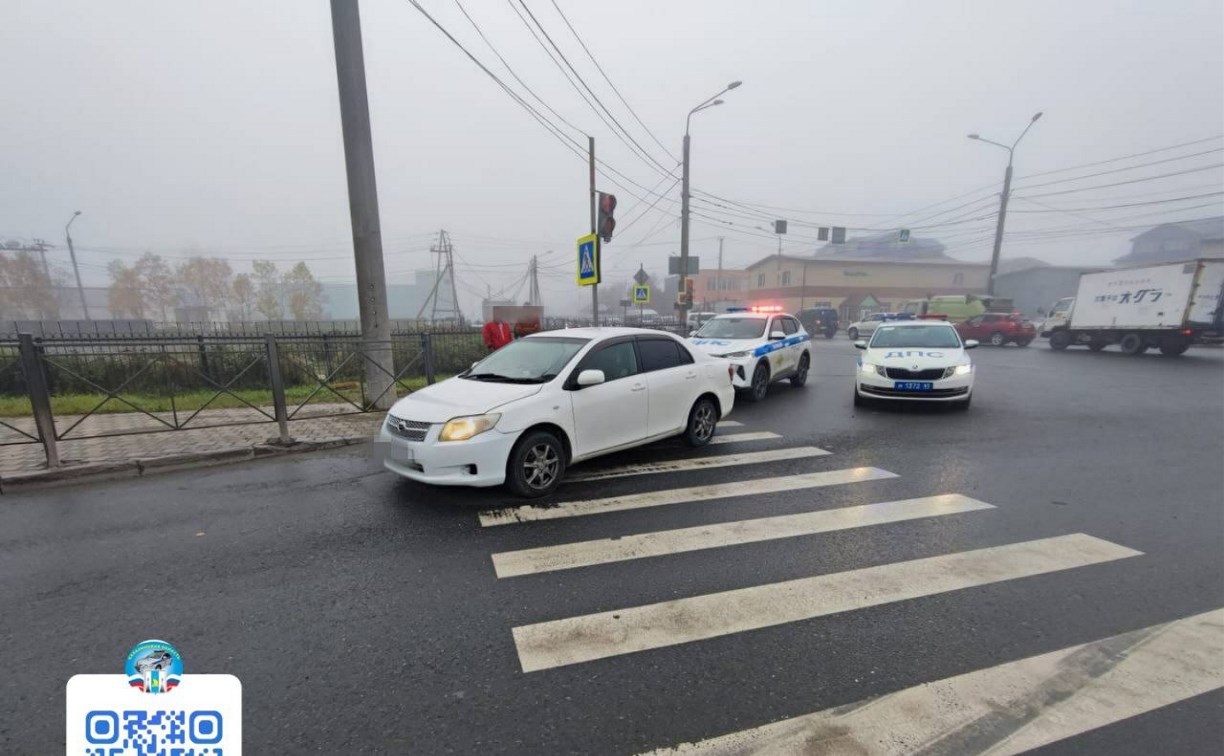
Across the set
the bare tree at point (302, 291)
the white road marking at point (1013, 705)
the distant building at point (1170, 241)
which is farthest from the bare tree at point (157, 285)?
the distant building at point (1170, 241)

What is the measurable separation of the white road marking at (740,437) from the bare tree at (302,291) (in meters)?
57.1

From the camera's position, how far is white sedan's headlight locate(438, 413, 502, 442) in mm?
4535

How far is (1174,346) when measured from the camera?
1664cm

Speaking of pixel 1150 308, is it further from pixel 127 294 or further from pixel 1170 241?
pixel 1170 241

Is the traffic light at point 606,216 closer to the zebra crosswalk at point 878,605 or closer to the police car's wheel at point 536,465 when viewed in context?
the police car's wheel at point 536,465

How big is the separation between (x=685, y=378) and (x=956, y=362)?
17.6 feet

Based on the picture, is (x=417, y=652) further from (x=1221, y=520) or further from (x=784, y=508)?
(x=1221, y=520)

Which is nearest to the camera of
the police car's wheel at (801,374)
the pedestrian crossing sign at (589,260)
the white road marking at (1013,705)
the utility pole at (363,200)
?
the white road marking at (1013,705)

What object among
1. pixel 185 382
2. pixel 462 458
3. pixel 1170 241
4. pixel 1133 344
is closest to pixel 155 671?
pixel 462 458

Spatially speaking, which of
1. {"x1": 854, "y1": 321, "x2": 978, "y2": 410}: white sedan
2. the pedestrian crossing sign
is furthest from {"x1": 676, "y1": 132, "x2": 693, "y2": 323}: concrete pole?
{"x1": 854, "y1": 321, "x2": 978, "y2": 410}: white sedan

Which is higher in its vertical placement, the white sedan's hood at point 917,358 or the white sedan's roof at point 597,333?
the white sedan's roof at point 597,333

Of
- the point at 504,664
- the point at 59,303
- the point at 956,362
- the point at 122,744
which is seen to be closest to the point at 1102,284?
the point at 956,362

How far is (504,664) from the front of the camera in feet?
8.52

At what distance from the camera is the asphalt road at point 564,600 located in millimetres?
2260
